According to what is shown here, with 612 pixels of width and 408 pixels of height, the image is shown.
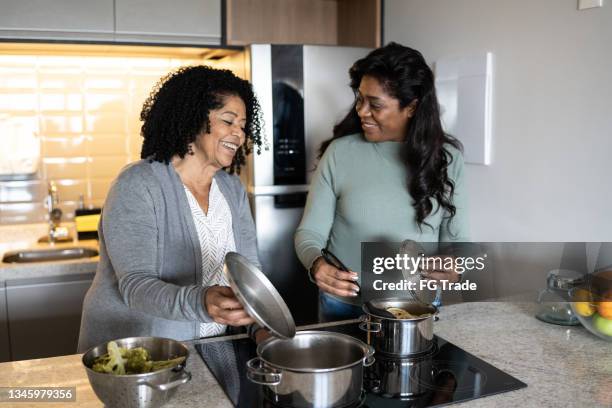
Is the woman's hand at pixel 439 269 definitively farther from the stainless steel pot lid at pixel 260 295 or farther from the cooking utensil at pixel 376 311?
the stainless steel pot lid at pixel 260 295

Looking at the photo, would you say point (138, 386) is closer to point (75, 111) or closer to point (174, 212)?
point (174, 212)

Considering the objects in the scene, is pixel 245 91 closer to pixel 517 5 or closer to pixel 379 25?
pixel 517 5

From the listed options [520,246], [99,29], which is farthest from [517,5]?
[99,29]

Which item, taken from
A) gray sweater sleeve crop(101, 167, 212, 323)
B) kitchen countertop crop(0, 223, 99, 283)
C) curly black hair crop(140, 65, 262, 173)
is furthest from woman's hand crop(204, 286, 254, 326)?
kitchen countertop crop(0, 223, 99, 283)

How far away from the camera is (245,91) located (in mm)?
1678

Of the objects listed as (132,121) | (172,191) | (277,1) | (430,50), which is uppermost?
(277,1)

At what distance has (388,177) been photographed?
1.87 m

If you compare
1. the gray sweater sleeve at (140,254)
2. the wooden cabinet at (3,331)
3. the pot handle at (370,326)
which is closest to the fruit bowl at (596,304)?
the pot handle at (370,326)

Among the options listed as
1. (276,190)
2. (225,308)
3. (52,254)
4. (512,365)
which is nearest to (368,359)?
(225,308)

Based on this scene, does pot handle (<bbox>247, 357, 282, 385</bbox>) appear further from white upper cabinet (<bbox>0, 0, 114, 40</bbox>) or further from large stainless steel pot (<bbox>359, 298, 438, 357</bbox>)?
white upper cabinet (<bbox>0, 0, 114, 40</bbox>)

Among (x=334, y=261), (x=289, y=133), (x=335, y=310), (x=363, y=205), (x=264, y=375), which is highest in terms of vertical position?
(x=289, y=133)

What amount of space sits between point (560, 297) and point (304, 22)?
76.5 inches

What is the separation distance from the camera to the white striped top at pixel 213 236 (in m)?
1.56

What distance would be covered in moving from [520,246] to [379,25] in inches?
50.8
